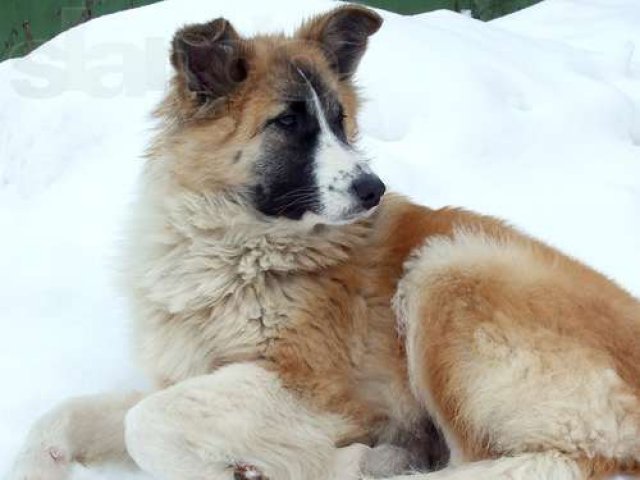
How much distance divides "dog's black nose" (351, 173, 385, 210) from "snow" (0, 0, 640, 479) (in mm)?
1227

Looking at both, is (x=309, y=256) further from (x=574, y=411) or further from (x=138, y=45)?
(x=138, y=45)

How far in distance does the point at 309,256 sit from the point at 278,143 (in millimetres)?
453

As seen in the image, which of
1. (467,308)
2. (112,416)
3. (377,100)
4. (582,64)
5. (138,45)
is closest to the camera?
(467,308)

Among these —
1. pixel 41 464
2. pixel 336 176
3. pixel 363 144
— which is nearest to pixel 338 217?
pixel 336 176

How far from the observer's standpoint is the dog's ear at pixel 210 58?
3652mm


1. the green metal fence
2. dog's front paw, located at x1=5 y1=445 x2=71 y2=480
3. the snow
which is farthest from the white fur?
the green metal fence

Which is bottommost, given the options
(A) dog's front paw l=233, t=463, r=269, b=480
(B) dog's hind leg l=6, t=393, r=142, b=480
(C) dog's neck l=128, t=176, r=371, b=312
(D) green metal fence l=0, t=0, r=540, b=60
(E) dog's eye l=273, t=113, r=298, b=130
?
(D) green metal fence l=0, t=0, r=540, b=60

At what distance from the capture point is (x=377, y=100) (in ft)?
21.2

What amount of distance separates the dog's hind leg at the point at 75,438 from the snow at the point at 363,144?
1.27 feet

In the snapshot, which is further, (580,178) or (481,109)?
(481,109)

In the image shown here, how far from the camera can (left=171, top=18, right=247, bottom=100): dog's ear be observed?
365 centimetres

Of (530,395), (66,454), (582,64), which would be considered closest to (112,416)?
(66,454)

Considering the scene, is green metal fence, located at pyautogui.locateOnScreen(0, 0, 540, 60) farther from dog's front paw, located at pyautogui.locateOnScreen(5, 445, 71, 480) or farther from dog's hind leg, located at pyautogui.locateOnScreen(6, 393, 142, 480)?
dog's front paw, located at pyautogui.locateOnScreen(5, 445, 71, 480)

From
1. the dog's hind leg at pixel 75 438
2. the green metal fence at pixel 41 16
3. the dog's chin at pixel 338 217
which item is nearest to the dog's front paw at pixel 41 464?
the dog's hind leg at pixel 75 438
